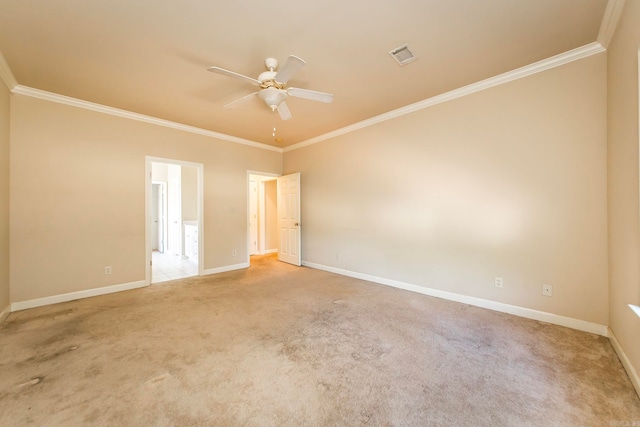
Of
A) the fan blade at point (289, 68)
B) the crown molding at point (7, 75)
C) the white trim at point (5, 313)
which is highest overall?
the crown molding at point (7, 75)

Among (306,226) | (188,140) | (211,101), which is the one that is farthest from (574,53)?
(188,140)

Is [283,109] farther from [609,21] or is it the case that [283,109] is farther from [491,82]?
[609,21]

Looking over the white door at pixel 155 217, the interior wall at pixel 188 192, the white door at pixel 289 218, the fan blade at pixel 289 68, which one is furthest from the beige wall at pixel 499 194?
the white door at pixel 155 217

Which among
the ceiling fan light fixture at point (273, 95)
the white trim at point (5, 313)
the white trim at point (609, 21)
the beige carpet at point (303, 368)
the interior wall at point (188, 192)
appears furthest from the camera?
the interior wall at point (188, 192)

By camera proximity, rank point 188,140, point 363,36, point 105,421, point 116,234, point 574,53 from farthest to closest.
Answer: point 188,140 < point 116,234 < point 574,53 < point 363,36 < point 105,421

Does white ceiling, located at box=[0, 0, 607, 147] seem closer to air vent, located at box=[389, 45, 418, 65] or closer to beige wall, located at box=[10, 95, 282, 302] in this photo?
air vent, located at box=[389, 45, 418, 65]

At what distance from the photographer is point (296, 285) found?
4.04 meters

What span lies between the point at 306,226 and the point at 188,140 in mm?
2897

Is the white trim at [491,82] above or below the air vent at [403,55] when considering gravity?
below

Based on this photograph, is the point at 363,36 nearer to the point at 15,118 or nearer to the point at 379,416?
the point at 379,416

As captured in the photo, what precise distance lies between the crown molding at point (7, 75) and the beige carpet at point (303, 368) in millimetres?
2771

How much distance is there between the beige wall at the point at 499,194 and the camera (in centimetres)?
242

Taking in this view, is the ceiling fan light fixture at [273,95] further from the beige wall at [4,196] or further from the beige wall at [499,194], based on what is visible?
the beige wall at [4,196]

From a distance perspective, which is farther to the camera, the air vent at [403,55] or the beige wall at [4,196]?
the beige wall at [4,196]
